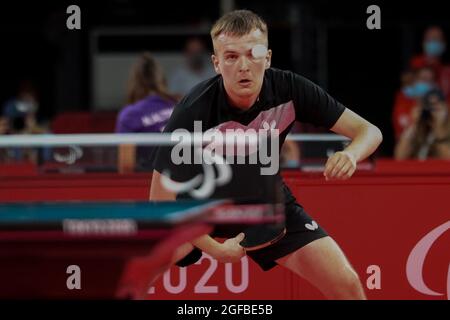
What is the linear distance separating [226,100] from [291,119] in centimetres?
32

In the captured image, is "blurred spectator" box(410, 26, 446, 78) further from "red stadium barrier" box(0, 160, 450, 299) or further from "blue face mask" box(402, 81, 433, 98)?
"red stadium barrier" box(0, 160, 450, 299)

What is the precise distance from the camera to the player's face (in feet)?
15.8

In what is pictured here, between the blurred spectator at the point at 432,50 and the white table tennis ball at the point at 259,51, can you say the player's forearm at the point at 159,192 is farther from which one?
the blurred spectator at the point at 432,50

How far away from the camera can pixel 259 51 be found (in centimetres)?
480

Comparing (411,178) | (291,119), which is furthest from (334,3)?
(291,119)

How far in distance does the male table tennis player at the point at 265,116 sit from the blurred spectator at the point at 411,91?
4.46 m

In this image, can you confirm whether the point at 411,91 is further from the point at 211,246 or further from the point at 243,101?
the point at 211,246

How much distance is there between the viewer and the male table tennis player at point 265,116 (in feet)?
15.8

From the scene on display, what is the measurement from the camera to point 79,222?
353cm

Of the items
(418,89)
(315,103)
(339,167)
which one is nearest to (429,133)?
(418,89)

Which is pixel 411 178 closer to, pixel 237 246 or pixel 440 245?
pixel 440 245

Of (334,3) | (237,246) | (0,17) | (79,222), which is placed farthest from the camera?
(0,17)

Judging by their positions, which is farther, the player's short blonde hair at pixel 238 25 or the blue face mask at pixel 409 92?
the blue face mask at pixel 409 92

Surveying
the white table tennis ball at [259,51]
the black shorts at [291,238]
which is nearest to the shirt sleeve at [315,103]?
the white table tennis ball at [259,51]
